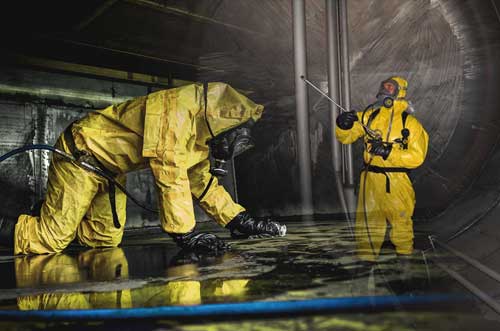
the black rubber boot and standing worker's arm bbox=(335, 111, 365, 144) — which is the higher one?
standing worker's arm bbox=(335, 111, 365, 144)

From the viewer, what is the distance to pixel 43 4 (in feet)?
10.5

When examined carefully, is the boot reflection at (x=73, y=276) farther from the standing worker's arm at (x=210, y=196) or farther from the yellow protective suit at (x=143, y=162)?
the standing worker's arm at (x=210, y=196)

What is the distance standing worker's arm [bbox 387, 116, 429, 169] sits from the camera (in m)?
2.84

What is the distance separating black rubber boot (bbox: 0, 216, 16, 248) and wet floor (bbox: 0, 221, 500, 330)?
0.87 ft

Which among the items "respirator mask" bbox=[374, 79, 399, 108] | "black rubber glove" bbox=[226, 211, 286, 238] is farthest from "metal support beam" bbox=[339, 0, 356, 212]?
"black rubber glove" bbox=[226, 211, 286, 238]

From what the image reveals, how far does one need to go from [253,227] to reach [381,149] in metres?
0.96

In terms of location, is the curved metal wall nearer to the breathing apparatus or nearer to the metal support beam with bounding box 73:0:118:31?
the metal support beam with bounding box 73:0:118:31

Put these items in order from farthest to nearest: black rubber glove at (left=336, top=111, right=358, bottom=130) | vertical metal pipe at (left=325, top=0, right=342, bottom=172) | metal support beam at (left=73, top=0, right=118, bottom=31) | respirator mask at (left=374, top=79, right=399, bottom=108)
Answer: vertical metal pipe at (left=325, top=0, right=342, bottom=172), metal support beam at (left=73, top=0, right=118, bottom=31), black rubber glove at (left=336, top=111, right=358, bottom=130), respirator mask at (left=374, top=79, right=399, bottom=108)

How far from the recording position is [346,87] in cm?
429

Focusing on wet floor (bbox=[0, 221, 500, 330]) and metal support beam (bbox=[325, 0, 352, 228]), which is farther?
metal support beam (bbox=[325, 0, 352, 228])

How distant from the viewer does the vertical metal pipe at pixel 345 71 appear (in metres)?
4.20

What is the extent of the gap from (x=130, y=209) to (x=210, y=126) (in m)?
2.17

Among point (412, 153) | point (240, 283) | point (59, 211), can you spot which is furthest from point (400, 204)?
point (59, 211)

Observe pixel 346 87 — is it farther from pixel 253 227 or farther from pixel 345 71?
pixel 253 227
